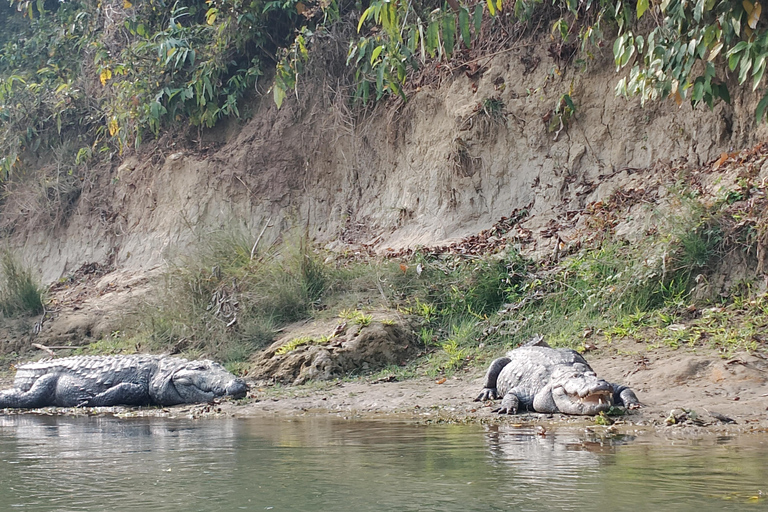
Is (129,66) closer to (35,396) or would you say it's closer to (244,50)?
(244,50)

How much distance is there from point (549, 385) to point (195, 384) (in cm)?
350

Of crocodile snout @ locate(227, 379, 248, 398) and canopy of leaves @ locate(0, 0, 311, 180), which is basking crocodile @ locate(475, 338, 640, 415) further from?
canopy of leaves @ locate(0, 0, 311, 180)

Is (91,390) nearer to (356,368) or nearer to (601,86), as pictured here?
(356,368)

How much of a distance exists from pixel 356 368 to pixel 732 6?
4810mm

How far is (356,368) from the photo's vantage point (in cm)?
779

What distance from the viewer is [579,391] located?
17.7 ft

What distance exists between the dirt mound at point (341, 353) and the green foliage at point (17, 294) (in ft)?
17.1

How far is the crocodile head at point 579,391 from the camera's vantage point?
5.29m

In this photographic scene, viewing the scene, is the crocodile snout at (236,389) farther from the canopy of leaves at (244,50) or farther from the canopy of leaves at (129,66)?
the canopy of leaves at (129,66)

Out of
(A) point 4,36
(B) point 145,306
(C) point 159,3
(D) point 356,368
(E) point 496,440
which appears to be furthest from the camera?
(A) point 4,36

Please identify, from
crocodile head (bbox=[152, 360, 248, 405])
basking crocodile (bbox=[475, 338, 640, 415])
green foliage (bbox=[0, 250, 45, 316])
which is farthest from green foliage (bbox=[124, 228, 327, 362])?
basking crocodile (bbox=[475, 338, 640, 415])

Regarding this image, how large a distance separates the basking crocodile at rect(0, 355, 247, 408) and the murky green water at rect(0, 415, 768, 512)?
2315mm

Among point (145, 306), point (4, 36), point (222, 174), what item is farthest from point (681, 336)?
point (4, 36)

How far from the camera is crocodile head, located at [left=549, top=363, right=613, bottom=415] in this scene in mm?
5293
